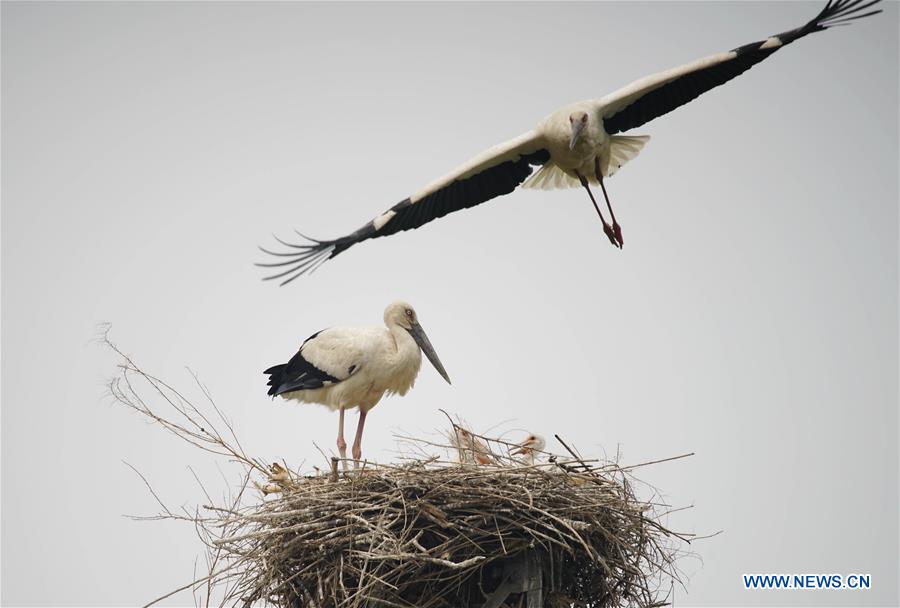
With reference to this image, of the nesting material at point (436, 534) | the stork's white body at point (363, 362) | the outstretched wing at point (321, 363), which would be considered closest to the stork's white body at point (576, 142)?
the stork's white body at point (363, 362)

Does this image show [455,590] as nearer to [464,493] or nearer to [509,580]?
[509,580]

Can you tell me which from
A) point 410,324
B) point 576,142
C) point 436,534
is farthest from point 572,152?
point 436,534

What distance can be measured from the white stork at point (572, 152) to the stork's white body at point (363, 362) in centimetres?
72

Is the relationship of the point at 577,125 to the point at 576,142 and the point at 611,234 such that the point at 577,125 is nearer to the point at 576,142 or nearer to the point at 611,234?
the point at 576,142

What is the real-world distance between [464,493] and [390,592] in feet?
2.53

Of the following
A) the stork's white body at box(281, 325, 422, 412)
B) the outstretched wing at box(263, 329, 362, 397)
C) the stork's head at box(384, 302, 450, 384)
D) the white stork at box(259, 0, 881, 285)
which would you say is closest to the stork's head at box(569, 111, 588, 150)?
the white stork at box(259, 0, 881, 285)

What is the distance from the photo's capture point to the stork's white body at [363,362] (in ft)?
28.3

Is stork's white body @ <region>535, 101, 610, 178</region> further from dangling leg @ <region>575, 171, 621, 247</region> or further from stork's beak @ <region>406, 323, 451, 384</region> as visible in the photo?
stork's beak @ <region>406, 323, 451, 384</region>

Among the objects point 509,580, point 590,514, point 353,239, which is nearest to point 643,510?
point 590,514

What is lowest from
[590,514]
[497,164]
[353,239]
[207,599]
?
[207,599]

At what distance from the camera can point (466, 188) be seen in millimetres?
10344

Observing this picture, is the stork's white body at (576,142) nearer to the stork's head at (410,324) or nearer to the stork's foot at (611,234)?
the stork's foot at (611,234)

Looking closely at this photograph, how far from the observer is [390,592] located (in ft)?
22.0

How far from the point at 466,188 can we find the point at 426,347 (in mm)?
1951
